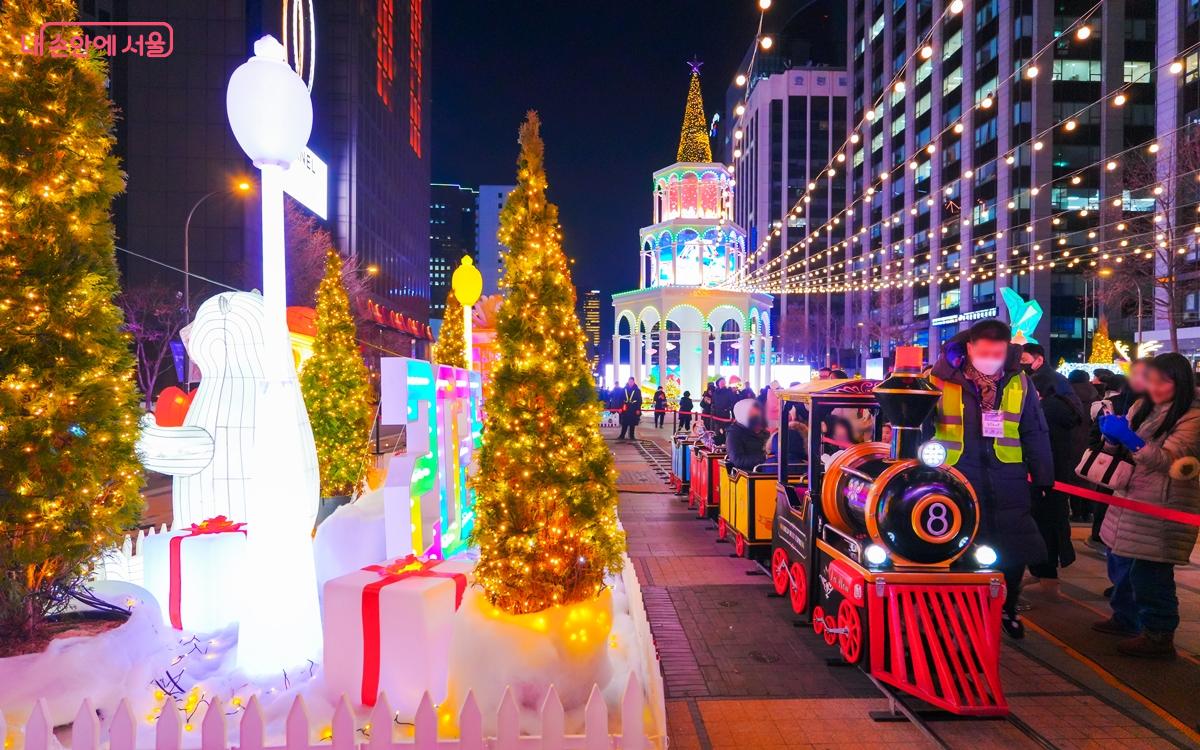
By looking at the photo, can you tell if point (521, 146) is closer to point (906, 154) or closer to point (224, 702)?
point (224, 702)

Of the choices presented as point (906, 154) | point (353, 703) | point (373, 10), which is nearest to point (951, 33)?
point (906, 154)

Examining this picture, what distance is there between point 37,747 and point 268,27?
42626 millimetres

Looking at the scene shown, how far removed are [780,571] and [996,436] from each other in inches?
92.7

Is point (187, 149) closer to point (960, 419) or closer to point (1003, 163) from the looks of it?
point (960, 419)

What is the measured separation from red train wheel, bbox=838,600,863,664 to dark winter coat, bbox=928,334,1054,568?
3.85 feet

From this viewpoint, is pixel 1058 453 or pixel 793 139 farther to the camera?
pixel 793 139

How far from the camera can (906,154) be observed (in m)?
55.9

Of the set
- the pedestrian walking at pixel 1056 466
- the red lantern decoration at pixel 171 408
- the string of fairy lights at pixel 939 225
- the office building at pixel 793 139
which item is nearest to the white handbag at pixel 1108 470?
the pedestrian walking at pixel 1056 466

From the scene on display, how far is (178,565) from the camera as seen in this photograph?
16.9 feet

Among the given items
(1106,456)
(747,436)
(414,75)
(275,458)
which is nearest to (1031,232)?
(747,436)

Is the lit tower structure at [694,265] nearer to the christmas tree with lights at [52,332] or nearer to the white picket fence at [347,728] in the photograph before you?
the christmas tree with lights at [52,332]

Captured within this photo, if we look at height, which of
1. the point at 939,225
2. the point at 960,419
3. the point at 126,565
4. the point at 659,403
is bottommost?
the point at 126,565

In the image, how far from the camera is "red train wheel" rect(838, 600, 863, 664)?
4.77 m

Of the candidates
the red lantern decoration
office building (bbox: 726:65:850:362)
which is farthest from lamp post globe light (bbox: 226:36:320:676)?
office building (bbox: 726:65:850:362)
